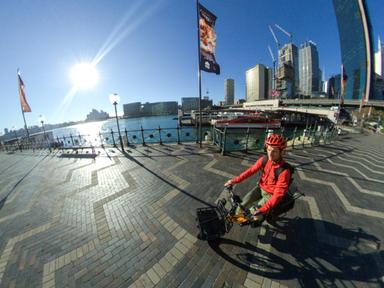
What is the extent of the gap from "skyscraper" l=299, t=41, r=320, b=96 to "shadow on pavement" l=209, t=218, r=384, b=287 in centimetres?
17078

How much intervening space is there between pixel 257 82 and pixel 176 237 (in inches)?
5541

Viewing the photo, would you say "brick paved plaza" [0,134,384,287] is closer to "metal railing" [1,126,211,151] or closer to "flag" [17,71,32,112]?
"metal railing" [1,126,211,151]

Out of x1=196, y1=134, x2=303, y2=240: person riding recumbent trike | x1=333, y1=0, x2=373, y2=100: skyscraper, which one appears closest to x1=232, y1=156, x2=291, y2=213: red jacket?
x1=196, y1=134, x2=303, y2=240: person riding recumbent trike

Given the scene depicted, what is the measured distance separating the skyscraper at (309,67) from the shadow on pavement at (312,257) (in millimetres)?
170779

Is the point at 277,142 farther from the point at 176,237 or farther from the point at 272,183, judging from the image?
the point at 176,237

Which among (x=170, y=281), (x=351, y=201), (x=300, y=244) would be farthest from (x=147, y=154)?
(x=351, y=201)

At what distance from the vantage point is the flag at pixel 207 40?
25.6 feet

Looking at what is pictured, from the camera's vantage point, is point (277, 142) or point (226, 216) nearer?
point (277, 142)

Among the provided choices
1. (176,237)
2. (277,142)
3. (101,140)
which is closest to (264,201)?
(277,142)

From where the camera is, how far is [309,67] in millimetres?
139375

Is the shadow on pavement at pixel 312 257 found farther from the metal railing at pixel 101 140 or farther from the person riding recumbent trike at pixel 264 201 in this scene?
the metal railing at pixel 101 140

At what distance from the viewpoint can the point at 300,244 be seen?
2818 millimetres

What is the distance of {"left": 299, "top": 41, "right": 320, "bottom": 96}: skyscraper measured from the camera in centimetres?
13838

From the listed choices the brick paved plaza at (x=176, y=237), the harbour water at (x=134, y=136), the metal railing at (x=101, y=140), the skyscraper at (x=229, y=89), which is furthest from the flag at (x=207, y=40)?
the skyscraper at (x=229, y=89)
